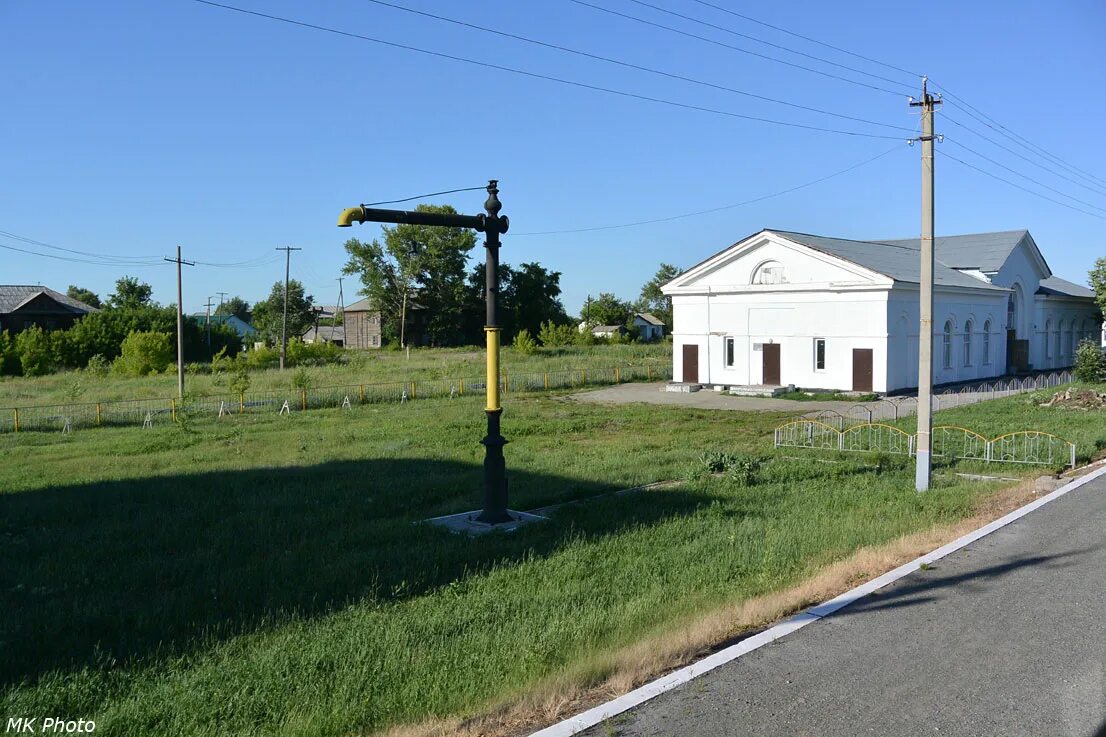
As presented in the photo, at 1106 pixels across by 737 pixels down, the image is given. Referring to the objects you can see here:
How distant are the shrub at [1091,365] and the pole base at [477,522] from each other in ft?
113

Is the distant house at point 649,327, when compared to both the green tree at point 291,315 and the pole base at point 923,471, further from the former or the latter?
the pole base at point 923,471

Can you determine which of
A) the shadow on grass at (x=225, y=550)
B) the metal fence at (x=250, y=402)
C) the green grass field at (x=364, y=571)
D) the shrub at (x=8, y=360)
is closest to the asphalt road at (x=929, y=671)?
the green grass field at (x=364, y=571)

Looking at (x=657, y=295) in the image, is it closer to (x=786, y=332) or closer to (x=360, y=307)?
(x=360, y=307)

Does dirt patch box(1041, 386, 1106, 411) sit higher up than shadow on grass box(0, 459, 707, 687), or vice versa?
dirt patch box(1041, 386, 1106, 411)

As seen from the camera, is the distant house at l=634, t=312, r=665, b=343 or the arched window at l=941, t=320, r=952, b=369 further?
the distant house at l=634, t=312, r=665, b=343

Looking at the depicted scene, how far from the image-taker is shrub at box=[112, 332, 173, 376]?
53531mm

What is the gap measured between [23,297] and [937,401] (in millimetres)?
67229

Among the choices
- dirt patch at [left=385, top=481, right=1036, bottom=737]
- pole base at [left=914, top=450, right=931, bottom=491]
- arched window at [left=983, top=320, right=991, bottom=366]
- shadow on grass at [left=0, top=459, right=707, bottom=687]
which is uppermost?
arched window at [left=983, top=320, right=991, bottom=366]

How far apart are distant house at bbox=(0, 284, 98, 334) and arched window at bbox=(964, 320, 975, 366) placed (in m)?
61.5

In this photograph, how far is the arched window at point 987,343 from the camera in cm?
4253

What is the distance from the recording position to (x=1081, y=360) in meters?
38.7

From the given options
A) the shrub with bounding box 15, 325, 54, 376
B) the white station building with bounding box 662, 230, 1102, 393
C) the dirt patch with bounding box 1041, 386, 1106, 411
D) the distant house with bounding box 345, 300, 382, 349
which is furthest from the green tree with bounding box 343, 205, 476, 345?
the dirt patch with bounding box 1041, 386, 1106, 411

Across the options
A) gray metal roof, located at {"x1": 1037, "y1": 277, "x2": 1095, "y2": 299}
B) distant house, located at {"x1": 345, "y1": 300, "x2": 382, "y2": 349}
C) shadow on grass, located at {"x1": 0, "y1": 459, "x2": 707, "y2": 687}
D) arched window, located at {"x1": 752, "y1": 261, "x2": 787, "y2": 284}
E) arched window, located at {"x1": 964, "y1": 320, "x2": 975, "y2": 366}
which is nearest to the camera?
shadow on grass, located at {"x1": 0, "y1": 459, "x2": 707, "y2": 687}

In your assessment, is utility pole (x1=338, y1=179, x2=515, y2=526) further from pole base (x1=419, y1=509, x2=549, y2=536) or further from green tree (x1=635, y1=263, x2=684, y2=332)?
green tree (x1=635, y1=263, x2=684, y2=332)
